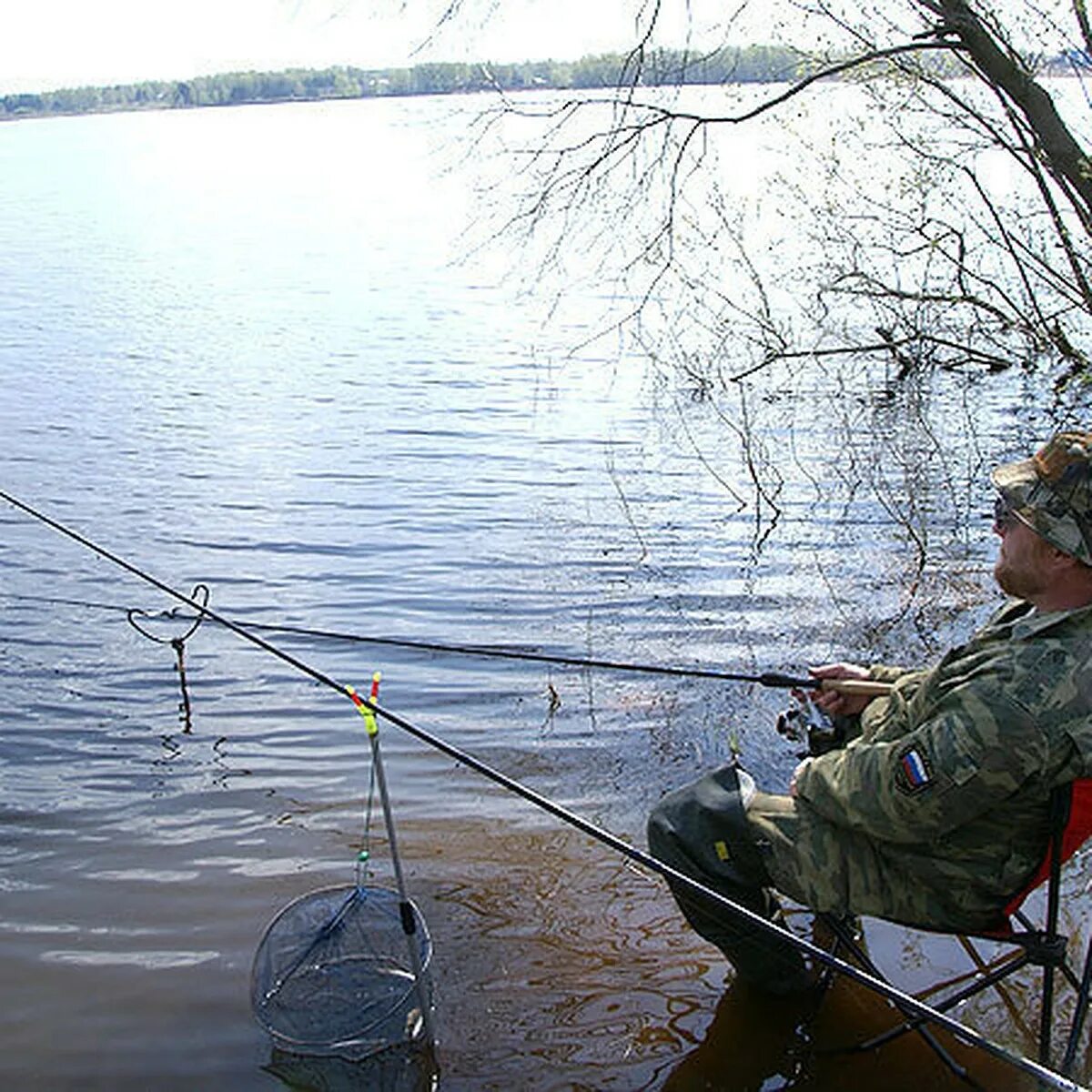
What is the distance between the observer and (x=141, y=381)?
18250 mm

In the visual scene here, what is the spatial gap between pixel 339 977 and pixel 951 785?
202 cm

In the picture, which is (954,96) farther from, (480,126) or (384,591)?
(384,591)

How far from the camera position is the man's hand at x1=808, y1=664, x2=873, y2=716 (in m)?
4.04

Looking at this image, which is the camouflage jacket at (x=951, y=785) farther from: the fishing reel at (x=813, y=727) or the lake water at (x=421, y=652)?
the lake water at (x=421, y=652)

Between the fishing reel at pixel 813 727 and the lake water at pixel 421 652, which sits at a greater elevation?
the fishing reel at pixel 813 727

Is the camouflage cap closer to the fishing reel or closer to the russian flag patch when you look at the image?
the russian flag patch

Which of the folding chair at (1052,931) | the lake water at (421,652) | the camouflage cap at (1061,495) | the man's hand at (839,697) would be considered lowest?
the lake water at (421,652)

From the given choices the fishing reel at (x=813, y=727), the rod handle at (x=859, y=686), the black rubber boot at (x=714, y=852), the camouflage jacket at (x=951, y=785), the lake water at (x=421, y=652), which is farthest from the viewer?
the lake water at (x=421, y=652)

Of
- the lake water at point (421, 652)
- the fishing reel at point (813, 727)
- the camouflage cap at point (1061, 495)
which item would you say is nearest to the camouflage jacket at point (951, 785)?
the camouflage cap at point (1061, 495)

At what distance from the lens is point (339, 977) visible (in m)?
4.30

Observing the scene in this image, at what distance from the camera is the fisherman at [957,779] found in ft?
10.4

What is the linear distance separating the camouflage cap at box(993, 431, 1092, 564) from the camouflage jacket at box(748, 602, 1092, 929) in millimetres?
173

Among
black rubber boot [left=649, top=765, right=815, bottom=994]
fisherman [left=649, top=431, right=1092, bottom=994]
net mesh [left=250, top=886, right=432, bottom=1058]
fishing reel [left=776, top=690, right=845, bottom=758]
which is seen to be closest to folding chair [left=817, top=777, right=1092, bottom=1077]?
fisherman [left=649, top=431, right=1092, bottom=994]

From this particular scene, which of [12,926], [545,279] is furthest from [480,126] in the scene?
[545,279]
